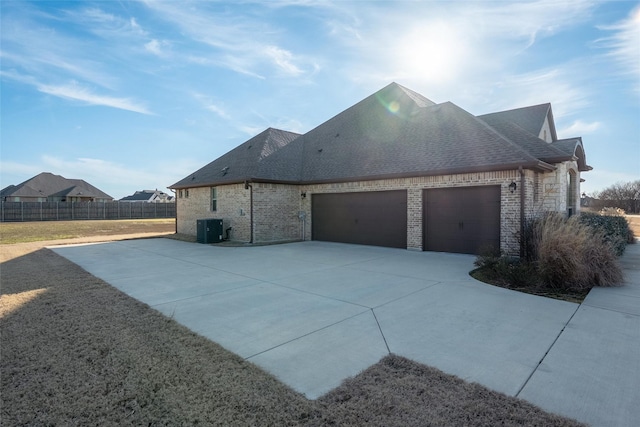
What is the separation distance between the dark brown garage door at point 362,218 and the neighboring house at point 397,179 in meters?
0.04

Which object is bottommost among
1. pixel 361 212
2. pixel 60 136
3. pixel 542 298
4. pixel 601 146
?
pixel 542 298

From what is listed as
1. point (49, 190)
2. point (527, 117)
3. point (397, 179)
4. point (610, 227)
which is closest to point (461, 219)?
point (397, 179)

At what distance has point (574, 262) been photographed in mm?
6582

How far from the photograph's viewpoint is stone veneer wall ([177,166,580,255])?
10.1m

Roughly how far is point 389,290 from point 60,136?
24986 millimetres

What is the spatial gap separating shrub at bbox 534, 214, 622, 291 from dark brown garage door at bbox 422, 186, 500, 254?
3280 mm

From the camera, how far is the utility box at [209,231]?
15453 millimetres

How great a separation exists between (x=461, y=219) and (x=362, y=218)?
4.15m

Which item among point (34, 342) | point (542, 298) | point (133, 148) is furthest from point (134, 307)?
point (133, 148)

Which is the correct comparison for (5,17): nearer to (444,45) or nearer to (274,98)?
(274,98)

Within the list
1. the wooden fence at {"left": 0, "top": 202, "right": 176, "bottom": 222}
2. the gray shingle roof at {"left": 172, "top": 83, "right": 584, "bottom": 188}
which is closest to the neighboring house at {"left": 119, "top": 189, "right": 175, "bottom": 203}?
the wooden fence at {"left": 0, "top": 202, "right": 176, "bottom": 222}

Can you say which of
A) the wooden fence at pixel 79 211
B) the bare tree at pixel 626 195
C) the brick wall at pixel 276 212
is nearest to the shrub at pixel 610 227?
the brick wall at pixel 276 212

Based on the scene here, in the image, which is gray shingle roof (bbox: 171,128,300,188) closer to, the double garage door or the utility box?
the utility box

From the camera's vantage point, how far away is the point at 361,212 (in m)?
14.0
